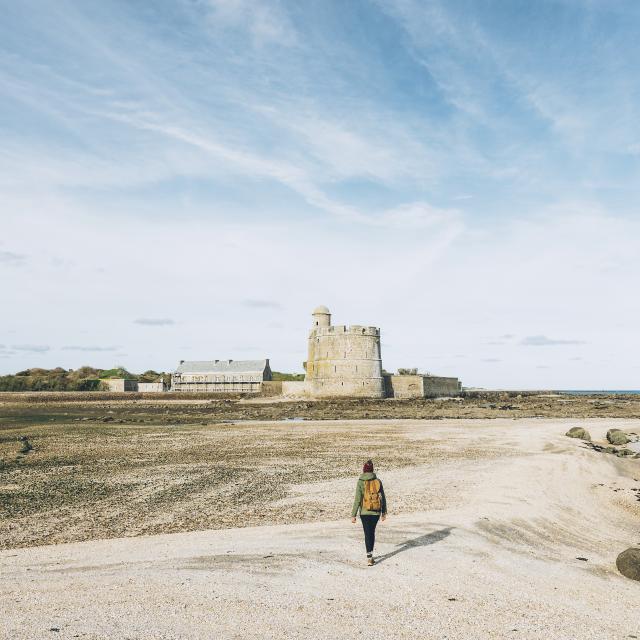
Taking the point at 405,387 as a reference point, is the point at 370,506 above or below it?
below

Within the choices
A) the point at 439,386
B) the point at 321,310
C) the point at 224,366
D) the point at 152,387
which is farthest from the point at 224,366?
the point at 439,386

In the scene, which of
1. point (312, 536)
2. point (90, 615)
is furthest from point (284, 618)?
point (312, 536)

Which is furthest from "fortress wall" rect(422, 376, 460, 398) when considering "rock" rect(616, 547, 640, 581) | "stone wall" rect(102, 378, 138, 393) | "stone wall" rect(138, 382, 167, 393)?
"rock" rect(616, 547, 640, 581)

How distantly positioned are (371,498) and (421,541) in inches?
81.1

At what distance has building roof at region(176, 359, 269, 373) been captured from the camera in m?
75.8

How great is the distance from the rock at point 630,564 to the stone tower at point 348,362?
48.9m

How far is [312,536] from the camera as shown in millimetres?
9680

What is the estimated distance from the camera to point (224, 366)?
76875 mm

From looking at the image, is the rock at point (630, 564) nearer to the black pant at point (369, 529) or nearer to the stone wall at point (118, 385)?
the black pant at point (369, 529)

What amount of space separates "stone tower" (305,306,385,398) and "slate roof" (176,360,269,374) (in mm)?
18147

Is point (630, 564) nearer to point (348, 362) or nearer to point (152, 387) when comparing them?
point (348, 362)

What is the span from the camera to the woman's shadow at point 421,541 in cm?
873

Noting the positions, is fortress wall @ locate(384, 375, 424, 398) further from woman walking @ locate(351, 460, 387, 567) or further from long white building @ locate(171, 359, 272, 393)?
woman walking @ locate(351, 460, 387, 567)

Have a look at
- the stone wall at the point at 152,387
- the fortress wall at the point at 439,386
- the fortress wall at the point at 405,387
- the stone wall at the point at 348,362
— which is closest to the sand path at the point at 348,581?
the stone wall at the point at 348,362
